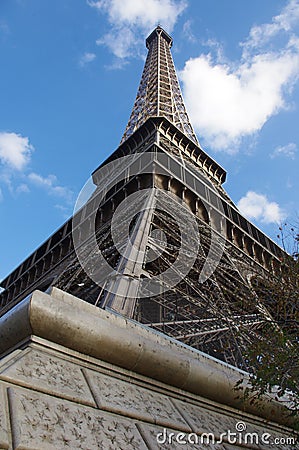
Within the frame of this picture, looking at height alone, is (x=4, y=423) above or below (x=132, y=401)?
below

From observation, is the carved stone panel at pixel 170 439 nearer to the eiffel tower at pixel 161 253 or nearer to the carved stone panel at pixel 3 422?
the carved stone panel at pixel 3 422

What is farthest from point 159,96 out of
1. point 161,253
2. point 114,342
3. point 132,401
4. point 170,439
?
point 170,439

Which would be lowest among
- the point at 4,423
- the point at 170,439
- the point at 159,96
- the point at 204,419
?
the point at 4,423

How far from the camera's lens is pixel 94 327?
3811 millimetres

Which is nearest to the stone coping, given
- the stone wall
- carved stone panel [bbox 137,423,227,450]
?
the stone wall

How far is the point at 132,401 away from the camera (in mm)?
3625

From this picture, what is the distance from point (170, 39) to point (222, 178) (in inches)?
1472

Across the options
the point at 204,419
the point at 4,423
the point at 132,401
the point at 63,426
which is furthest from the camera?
the point at 204,419

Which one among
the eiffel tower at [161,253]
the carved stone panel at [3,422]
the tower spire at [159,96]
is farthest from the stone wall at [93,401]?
the tower spire at [159,96]

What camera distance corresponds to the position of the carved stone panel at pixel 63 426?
256 cm

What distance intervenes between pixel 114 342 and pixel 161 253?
1186 centimetres

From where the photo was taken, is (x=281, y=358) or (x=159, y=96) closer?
(x=281, y=358)

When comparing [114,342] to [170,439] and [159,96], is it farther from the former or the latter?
[159,96]

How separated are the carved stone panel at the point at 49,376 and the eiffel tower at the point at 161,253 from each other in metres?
4.15
